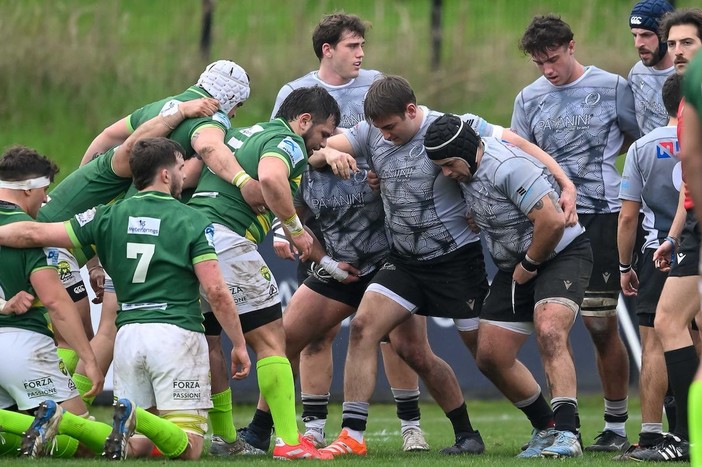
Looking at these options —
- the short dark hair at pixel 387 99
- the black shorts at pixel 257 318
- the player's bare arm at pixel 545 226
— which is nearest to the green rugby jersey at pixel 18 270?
the black shorts at pixel 257 318

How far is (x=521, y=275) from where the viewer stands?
25.2 feet

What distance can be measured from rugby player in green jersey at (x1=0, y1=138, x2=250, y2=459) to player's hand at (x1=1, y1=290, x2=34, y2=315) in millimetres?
298

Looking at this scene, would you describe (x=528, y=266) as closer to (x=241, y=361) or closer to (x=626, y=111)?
(x=626, y=111)

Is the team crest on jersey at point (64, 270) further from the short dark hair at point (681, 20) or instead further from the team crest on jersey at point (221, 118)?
the short dark hair at point (681, 20)

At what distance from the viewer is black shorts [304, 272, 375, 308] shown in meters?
8.42

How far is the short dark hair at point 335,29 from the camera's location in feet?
28.7

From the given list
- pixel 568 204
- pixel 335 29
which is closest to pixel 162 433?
pixel 568 204

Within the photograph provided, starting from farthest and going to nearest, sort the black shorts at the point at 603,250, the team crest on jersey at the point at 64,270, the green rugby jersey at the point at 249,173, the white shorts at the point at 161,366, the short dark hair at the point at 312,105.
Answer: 1. the black shorts at the point at 603,250
2. the team crest on jersey at the point at 64,270
3. the short dark hair at the point at 312,105
4. the green rugby jersey at the point at 249,173
5. the white shorts at the point at 161,366

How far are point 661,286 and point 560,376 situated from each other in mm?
881

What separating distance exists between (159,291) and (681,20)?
11.7ft

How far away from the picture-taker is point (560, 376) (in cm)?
744

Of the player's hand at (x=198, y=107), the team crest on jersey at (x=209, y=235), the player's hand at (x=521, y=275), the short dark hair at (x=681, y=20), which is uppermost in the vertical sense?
the short dark hair at (x=681, y=20)

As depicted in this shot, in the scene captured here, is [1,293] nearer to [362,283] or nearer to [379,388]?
[362,283]

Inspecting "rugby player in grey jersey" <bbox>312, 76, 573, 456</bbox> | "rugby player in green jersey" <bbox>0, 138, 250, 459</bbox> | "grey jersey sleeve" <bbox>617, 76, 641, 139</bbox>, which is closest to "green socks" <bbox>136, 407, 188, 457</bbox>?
"rugby player in green jersey" <bbox>0, 138, 250, 459</bbox>
